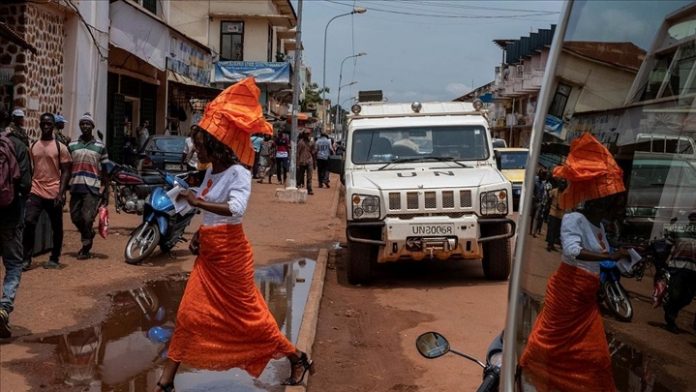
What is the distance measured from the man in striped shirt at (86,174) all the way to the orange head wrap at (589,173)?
7.67m

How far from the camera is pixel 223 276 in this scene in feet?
15.1

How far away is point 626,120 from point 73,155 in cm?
793

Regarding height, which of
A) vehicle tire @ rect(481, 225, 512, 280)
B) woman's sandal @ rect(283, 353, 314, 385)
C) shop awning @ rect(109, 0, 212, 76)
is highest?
shop awning @ rect(109, 0, 212, 76)

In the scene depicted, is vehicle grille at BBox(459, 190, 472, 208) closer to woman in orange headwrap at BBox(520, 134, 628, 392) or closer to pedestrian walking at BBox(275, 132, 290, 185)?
woman in orange headwrap at BBox(520, 134, 628, 392)

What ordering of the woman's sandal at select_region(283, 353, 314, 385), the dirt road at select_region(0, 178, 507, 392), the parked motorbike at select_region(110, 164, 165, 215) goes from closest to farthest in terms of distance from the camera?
the woman's sandal at select_region(283, 353, 314, 385) < the dirt road at select_region(0, 178, 507, 392) < the parked motorbike at select_region(110, 164, 165, 215)

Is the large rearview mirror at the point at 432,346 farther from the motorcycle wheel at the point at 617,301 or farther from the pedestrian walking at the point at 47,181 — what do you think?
the pedestrian walking at the point at 47,181

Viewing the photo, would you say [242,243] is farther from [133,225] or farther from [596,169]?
[133,225]

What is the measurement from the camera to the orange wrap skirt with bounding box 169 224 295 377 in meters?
4.53

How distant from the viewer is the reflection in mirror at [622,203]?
1722mm

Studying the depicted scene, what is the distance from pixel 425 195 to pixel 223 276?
13.7 ft

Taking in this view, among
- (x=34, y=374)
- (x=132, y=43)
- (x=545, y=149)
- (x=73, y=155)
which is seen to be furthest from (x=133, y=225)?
(x=545, y=149)

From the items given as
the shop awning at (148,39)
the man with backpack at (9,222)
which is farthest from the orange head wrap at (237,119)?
the shop awning at (148,39)

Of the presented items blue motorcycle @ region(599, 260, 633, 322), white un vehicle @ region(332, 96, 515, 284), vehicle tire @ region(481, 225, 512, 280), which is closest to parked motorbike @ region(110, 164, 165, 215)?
white un vehicle @ region(332, 96, 515, 284)

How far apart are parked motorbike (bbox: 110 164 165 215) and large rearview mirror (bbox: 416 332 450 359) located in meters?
8.71
